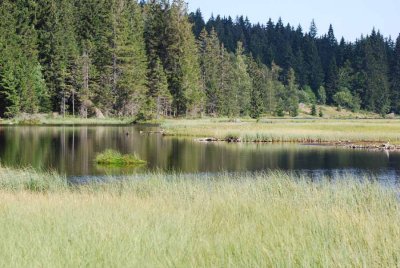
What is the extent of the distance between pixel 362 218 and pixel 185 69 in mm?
104184

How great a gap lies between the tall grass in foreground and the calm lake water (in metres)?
13.6

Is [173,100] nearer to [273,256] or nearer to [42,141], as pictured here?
[42,141]

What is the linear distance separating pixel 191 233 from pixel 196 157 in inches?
1197

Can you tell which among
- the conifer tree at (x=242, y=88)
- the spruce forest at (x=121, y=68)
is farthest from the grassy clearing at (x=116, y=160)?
the conifer tree at (x=242, y=88)

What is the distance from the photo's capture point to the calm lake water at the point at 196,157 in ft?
111

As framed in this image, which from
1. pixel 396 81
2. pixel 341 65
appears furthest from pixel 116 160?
pixel 341 65

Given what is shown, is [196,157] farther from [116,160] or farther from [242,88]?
→ [242,88]

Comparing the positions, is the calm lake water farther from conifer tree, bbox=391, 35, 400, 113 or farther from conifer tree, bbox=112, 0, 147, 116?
conifer tree, bbox=391, 35, 400, 113

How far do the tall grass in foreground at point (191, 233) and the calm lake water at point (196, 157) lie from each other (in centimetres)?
1365

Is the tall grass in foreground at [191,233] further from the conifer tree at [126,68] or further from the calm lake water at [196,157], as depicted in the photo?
the conifer tree at [126,68]

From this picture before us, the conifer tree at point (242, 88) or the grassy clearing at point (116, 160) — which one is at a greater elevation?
the conifer tree at point (242, 88)

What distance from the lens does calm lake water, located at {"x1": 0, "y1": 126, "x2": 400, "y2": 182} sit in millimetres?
33719

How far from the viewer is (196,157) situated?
1617 inches

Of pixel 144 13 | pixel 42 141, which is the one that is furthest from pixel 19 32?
pixel 42 141
